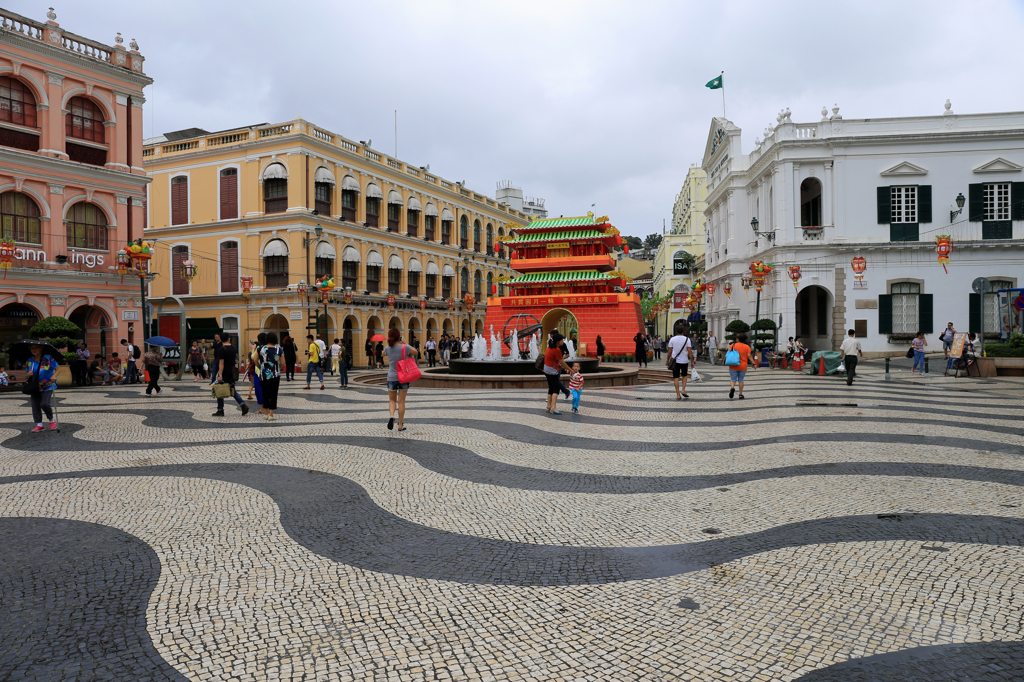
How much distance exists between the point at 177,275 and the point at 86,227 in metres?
14.6

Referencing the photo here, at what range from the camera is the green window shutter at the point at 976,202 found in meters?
28.5

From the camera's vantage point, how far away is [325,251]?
35344mm

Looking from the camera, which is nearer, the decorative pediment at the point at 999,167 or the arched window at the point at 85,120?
the arched window at the point at 85,120

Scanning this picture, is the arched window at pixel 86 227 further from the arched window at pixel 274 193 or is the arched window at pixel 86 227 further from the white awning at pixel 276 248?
the arched window at pixel 274 193

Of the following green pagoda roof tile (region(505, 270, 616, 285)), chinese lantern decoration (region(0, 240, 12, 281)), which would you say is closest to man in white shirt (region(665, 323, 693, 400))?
green pagoda roof tile (region(505, 270, 616, 285))

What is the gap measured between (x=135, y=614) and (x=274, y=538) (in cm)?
130

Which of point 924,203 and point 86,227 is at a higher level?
point 924,203

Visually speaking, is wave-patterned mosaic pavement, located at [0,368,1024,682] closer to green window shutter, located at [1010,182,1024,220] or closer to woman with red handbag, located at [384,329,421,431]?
woman with red handbag, located at [384,329,421,431]

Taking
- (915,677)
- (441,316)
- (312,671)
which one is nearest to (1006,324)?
(915,677)

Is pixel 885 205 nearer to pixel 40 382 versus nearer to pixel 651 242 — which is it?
pixel 40 382

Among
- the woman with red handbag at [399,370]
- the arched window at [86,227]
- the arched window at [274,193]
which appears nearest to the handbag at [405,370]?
the woman with red handbag at [399,370]

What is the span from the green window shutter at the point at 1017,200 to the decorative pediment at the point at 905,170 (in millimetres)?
4074

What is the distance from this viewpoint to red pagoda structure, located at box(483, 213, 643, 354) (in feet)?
112

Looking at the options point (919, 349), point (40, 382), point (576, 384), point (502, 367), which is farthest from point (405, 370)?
point (919, 349)
